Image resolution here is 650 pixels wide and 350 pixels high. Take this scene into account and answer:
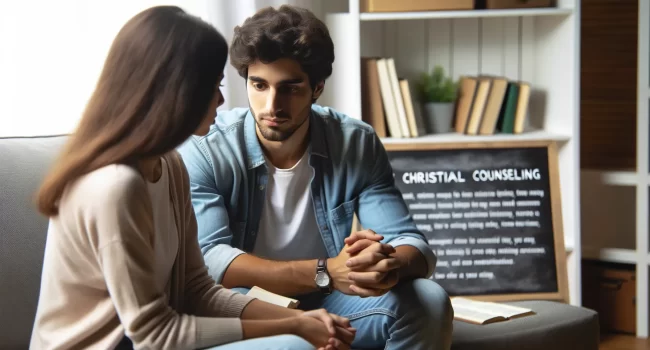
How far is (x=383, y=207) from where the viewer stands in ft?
6.53

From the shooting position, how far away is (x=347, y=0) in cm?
308

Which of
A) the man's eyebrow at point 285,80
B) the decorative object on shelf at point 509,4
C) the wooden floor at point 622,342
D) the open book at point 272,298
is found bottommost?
the wooden floor at point 622,342

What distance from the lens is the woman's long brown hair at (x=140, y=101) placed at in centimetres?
131

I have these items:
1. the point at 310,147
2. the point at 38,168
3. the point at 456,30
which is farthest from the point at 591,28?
the point at 38,168

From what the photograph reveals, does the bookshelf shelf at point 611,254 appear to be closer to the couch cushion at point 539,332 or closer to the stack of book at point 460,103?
the stack of book at point 460,103

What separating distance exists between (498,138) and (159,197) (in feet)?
5.42

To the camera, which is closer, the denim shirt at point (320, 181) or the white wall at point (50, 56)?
the denim shirt at point (320, 181)

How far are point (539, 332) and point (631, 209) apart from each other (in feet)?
4.53

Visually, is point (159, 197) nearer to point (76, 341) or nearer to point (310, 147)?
point (76, 341)

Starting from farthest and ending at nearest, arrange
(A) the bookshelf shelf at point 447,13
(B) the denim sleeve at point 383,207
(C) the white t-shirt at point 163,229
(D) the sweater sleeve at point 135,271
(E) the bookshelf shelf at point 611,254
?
(E) the bookshelf shelf at point 611,254 < (A) the bookshelf shelf at point 447,13 < (B) the denim sleeve at point 383,207 < (C) the white t-shirt at point 163,229 < (D) the sweater sleeve at point 135,271

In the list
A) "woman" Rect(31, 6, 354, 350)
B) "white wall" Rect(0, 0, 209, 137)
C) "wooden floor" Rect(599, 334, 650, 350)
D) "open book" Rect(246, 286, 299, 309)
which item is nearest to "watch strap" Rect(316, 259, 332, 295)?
"open book" Rect(246, 286, 299, 309)

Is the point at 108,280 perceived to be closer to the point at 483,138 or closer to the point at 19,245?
the point at 19,245

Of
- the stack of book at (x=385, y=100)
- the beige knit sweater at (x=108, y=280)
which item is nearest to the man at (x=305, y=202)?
the beige knit sweater at (x=108, y=280)

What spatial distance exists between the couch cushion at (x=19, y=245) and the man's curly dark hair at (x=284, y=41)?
517 millimetres
